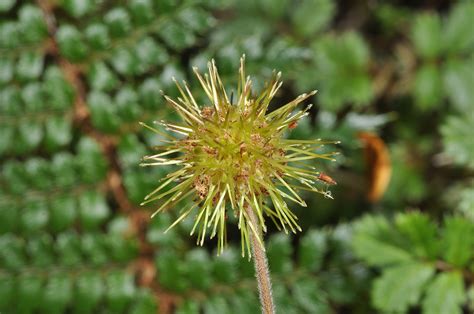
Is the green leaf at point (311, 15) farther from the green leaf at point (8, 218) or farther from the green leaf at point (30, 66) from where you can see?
the green leaf at point (8, 218)

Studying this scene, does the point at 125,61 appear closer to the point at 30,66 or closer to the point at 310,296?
the point at 30,66

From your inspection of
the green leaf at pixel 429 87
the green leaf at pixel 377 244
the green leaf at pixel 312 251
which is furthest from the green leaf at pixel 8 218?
the green leaf at pixel 429 87

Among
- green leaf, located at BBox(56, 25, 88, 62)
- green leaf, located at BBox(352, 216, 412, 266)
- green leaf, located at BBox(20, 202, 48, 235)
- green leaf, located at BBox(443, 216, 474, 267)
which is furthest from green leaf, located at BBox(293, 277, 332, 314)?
green leaf, located at BBox(56, 25, 88, 62)

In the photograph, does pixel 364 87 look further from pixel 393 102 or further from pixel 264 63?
pixel 264 63

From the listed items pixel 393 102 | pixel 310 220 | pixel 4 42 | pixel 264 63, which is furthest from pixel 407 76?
pixel 4 42

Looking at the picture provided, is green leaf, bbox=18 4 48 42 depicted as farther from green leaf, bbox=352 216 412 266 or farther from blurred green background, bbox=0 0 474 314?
green leaf, bbox=352 216 412 266

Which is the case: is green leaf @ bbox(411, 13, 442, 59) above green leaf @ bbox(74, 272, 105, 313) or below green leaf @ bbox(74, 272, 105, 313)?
above
